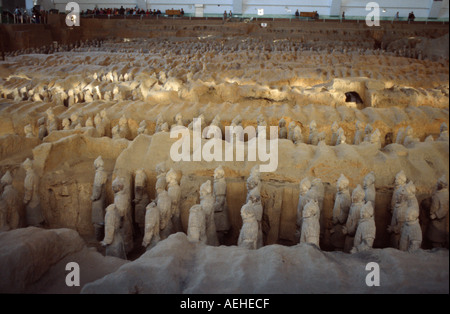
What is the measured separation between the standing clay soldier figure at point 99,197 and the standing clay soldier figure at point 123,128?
1.92 meters

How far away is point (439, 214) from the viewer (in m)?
3.78

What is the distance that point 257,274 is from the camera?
2.56 m

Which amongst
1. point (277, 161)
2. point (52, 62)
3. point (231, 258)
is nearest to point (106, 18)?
point (52, 62)

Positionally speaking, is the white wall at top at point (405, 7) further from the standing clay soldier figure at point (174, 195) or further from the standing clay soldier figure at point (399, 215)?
the standing clay soldier figure at point (174, 195)

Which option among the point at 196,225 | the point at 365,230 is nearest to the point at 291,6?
the point at 365,230

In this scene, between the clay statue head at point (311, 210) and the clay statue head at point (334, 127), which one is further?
Result: the clay statue head at point (334, 127)

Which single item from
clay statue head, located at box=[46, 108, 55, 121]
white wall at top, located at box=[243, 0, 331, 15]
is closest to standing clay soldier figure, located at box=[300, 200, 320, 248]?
clay statue head, located at box=[46, 108, 55, 121]

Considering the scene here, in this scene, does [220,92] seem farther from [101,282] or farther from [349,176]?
[101,282]

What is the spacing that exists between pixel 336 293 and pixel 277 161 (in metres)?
2.63

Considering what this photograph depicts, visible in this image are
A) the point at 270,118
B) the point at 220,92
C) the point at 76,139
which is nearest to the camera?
the point at 76,139

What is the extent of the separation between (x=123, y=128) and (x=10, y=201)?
2.63 meters

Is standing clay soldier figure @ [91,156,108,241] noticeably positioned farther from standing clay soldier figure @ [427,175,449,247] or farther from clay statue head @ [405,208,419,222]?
standing clay soldier figure @ [427,175,449,247]

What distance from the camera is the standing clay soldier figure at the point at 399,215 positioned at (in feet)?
12.7

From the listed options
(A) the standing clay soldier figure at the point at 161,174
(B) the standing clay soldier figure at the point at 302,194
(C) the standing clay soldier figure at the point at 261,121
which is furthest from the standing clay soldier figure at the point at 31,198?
(C) the standing clay soldier figure at the point at 261,121
